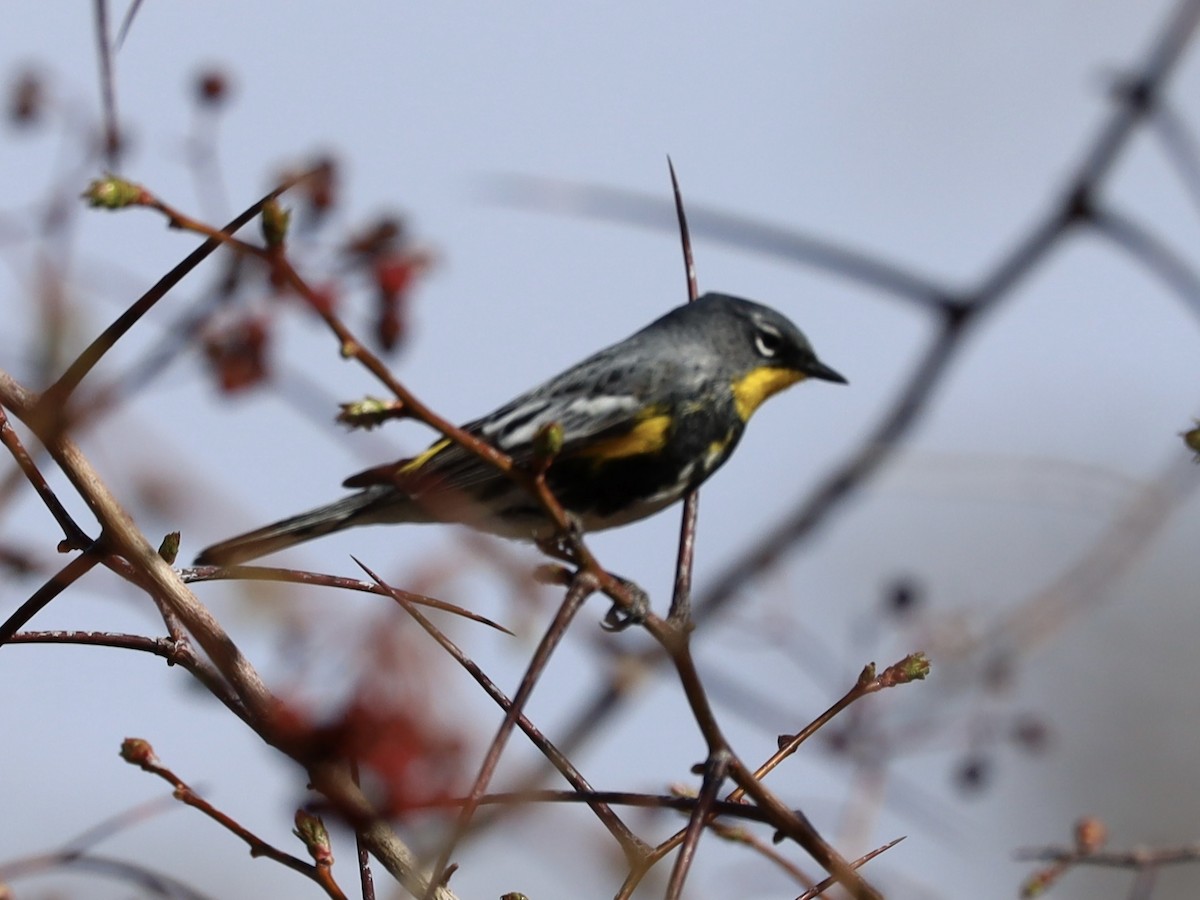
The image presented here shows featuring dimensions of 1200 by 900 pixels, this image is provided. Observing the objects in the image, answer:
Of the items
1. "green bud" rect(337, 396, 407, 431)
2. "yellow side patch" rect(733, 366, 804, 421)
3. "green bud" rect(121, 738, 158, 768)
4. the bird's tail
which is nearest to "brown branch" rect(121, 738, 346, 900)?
"green bud" rect(121, 738, 158, 768)

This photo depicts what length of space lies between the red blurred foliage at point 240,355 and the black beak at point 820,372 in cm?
227

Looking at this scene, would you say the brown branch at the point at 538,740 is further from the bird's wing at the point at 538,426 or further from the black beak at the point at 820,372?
the black beak at the point at 820,372

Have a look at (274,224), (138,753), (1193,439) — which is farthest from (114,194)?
(1193,439)

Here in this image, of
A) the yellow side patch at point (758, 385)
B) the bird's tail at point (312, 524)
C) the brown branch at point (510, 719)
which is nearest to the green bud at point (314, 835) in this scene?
the brown branch at point (510, 719)

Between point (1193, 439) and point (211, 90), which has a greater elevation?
point (211, 90)

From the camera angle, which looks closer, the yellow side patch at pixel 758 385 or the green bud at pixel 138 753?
the green bud at pixel 138 753

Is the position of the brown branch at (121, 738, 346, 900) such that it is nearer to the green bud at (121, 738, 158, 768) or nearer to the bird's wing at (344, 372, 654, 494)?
the green bud at (121, 738, 158, 768)

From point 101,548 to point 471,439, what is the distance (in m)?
0.68

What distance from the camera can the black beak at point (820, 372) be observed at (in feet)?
17.1

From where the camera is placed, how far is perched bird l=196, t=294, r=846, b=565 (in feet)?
13.9

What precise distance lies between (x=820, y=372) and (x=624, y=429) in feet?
3.21

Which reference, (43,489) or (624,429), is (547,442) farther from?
(624,429)

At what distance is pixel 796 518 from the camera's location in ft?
5.14

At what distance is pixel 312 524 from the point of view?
14.5ft
